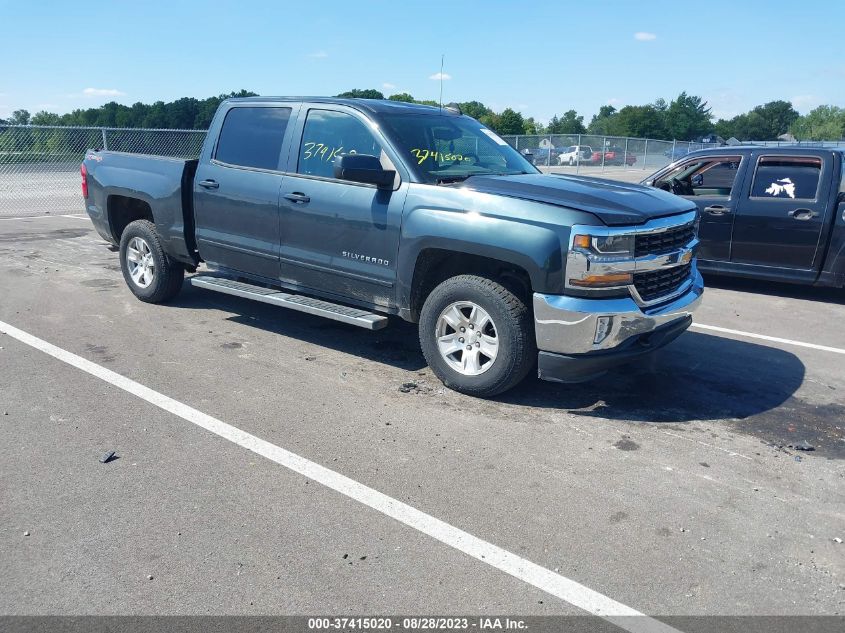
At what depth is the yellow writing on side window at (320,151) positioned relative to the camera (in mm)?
5676

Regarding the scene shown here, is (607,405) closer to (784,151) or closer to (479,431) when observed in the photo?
(479,431)

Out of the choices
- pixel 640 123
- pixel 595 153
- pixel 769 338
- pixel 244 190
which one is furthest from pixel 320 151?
pixel 640 123

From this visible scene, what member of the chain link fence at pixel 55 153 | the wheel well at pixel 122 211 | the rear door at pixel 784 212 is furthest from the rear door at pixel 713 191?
the chain link fence at pixel 55 153

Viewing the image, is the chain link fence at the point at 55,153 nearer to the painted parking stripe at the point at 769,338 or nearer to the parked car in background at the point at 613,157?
the painted parking stripe at the point at 769,338

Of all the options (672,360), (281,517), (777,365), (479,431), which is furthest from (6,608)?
(777,365)

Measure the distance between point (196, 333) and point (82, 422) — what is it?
6.86 feet

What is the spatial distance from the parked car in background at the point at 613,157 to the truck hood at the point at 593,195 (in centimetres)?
2815

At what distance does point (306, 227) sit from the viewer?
5.72 meters

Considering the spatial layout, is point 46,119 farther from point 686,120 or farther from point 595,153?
point 686,120

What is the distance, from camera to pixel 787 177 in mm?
8234

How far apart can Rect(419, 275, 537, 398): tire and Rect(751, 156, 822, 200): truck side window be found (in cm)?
508

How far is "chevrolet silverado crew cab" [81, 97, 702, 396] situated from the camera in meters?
4.50

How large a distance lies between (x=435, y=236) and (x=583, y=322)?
121cm

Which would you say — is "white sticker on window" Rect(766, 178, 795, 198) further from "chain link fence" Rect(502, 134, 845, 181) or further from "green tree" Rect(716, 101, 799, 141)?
"green tree" Rect(716, 101, 799, 141)
